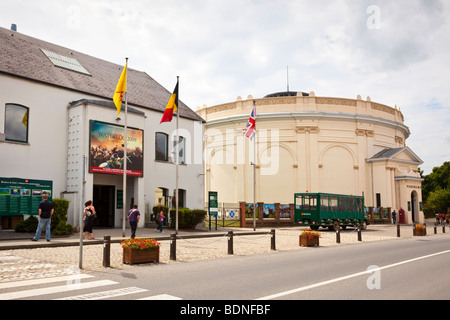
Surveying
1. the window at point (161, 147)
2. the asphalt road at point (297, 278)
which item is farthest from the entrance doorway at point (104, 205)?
the asphalt road at point (297, 278)

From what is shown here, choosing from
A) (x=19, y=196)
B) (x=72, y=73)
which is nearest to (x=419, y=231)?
(x=19, y=196)

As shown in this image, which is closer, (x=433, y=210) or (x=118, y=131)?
(x=118, y=131)

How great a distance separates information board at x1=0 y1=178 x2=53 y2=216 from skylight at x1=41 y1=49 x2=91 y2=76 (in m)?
8.32

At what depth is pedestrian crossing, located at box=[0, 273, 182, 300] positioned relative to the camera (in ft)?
23.9

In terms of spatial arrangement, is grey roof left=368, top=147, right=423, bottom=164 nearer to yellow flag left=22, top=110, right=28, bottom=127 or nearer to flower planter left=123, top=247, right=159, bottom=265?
yellow flag left=22, top=110, right=28, bottom=127

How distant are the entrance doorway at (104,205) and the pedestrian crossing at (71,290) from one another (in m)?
16.4

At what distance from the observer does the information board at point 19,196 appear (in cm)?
1891

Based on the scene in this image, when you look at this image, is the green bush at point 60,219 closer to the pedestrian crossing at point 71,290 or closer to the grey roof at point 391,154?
the pedestrian crossing at point 71,290

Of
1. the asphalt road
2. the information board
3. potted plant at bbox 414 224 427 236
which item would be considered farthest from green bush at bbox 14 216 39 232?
potted plant at bbox 414 224 427 236

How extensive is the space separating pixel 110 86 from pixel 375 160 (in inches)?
1161

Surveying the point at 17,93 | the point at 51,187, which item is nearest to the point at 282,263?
the point at 51,187

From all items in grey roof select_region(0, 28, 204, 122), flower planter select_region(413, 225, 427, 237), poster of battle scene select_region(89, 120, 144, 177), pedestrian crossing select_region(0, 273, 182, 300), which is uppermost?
grey roof select_region(0, 28, 204, 122)

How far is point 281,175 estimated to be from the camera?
140 ft
